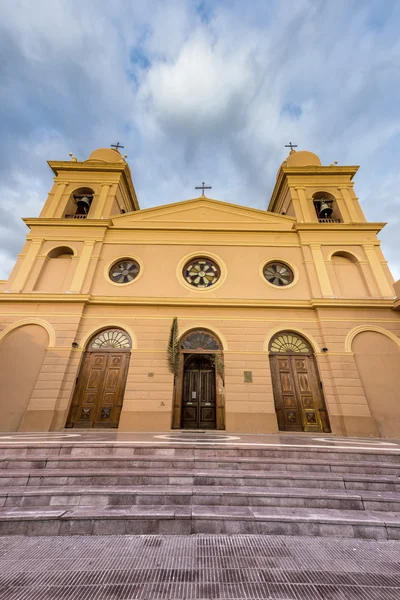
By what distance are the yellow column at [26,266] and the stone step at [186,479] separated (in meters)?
8.81

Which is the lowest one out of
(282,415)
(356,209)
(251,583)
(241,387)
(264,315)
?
(251,583)

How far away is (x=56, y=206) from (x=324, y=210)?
1450 centimetres

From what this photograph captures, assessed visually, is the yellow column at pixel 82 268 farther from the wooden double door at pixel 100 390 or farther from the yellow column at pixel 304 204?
the yellow column at pixel 304 204

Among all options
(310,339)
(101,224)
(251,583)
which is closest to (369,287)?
(310,339)

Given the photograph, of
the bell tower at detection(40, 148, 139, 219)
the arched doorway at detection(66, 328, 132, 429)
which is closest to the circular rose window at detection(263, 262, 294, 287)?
the arched doorway at detection(66, 328, 132, 429)

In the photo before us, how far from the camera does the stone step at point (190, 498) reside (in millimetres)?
3805

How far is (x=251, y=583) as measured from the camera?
2.28 metres

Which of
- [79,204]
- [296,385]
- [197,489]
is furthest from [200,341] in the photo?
[79,204]

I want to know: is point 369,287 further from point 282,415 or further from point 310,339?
point 282,415

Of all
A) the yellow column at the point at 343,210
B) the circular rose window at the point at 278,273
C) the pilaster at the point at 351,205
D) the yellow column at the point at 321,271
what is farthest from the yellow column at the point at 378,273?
the circular rose window at the point at 278,273

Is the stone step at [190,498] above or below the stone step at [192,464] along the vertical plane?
below

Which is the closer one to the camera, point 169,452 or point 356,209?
point 169,452

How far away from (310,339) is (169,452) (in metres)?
7.51

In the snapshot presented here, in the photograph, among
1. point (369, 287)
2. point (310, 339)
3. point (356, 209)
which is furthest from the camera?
point (356, 209)
